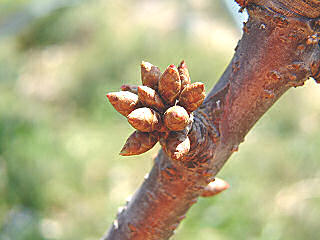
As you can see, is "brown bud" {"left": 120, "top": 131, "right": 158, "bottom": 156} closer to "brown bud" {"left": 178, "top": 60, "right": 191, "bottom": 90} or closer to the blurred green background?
"brown bud" {"left": 178, "top": 60, "right": 191, "bottom": 90}

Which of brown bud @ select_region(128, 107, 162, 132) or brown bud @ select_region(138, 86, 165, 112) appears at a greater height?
brown bud @ select_region(138, 86, 165, 112)

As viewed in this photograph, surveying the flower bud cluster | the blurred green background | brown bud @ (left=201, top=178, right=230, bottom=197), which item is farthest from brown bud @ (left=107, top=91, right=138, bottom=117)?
the blurred green background

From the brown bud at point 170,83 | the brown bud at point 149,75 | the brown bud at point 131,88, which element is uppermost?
the brown bud at point 149,75

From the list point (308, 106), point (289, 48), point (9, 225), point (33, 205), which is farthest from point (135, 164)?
point (289, 48)

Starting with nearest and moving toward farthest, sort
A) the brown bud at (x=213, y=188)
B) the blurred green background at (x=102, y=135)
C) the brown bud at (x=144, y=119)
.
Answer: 1. the brown bud at (x=144, y=119)
2. the brown bud at (x=213, y=188)
3. the blurred green background at (x=102, y=135)

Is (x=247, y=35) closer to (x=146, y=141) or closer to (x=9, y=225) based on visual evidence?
(x=146, y=141)

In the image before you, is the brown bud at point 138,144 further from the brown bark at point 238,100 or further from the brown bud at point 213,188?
the brown bud at point 213,188

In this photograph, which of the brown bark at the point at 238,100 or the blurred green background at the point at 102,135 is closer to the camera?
the brown bark at the point at 238,100

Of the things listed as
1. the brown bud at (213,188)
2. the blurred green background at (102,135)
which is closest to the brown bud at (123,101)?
the brown bud at (213,188)
